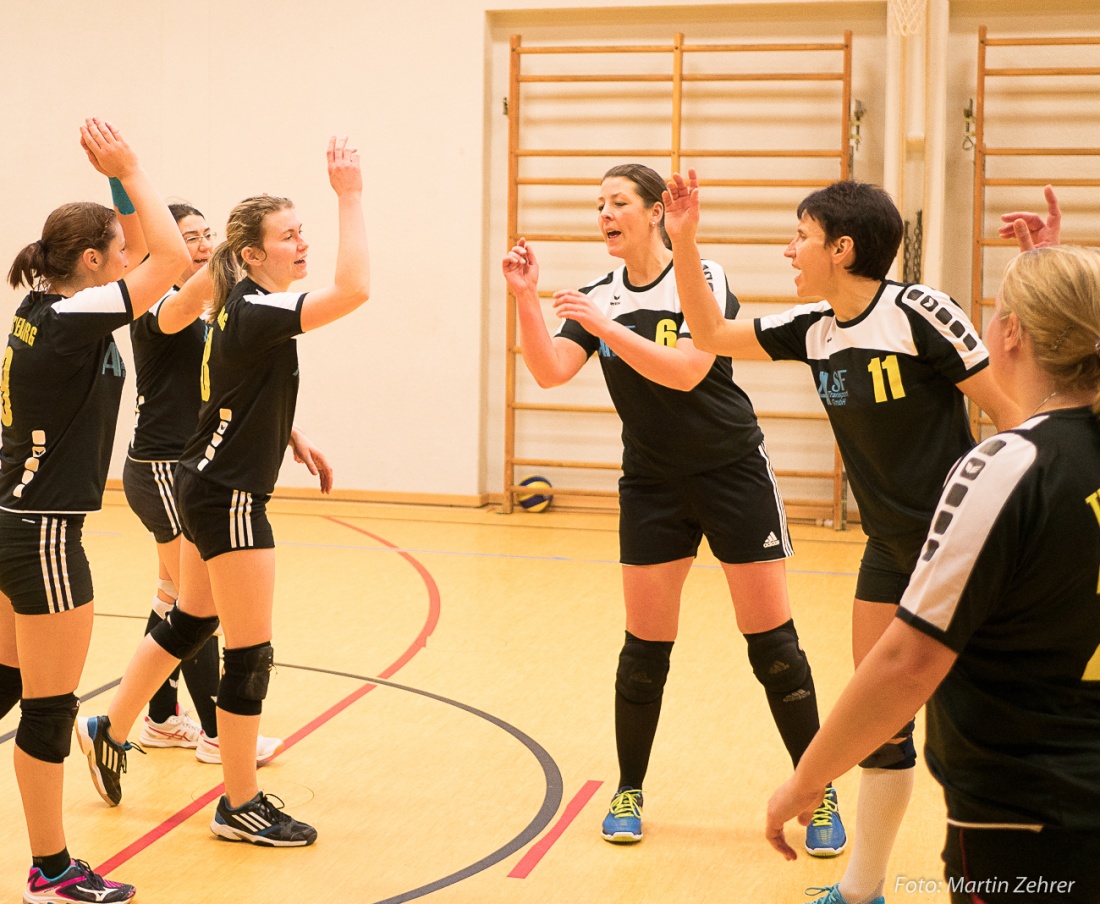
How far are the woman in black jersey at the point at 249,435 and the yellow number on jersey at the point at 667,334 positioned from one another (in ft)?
2.56

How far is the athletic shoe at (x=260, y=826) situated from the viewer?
307 centimetres

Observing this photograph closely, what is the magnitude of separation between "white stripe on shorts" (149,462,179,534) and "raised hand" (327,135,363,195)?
51.6 inches

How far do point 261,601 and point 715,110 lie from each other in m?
5.76

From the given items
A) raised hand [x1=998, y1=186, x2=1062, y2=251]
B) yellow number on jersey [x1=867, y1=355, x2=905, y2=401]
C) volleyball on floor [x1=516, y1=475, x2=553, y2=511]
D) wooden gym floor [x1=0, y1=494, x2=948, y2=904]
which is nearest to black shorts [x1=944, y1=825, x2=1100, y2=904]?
yellow number on jersey [x1=867, y1=355, x2=905, y2=401]

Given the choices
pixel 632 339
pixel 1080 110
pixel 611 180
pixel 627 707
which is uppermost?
pixel 1080 110

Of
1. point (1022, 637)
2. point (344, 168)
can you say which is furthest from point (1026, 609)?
point (344, 168)


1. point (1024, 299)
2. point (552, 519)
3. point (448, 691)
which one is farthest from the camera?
point (552, 519)

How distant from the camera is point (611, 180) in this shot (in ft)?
10.5

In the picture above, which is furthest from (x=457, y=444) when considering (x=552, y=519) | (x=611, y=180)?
(x=611, y=180)

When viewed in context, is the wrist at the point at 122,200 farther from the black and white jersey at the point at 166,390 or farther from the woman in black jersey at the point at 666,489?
the woman in black jersey at the point at 666,489

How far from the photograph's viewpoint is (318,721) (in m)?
4.04

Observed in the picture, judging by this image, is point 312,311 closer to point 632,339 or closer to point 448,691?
Result: point 632,339

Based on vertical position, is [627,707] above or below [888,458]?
below

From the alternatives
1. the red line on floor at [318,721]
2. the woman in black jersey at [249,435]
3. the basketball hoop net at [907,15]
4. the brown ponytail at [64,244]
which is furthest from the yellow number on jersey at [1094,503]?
the basketball hoop net at [907,15]
